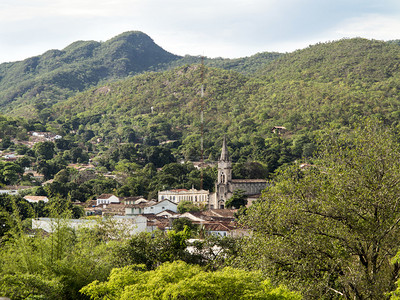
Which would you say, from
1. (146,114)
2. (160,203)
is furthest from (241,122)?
(160,203)

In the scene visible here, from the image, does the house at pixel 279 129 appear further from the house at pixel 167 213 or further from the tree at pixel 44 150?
the house at pixel 167 213

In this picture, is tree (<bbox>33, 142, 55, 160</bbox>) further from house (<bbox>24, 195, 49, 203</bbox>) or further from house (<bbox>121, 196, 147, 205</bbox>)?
house (<bbox>121, 196, 147, 205</bbox>)

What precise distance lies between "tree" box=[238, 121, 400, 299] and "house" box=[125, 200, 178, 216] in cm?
3742

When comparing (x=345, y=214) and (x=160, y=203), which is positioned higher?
(x=345, y=214)

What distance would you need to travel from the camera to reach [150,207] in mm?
56906

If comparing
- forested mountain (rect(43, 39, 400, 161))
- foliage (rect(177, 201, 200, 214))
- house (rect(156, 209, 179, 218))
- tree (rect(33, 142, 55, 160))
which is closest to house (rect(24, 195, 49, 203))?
house (rect(156, 209, 179, 218))

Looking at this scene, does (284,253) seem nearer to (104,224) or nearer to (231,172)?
(104,224)

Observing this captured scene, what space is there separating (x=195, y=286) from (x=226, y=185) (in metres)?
48.1

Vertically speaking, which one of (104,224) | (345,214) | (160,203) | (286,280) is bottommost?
(160,203)

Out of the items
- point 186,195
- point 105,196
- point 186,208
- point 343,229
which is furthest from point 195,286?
point 186,195

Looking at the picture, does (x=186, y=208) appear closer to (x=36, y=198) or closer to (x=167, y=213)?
(x=167, y=213)

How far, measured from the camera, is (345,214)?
15.9m

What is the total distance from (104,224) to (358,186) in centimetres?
1733

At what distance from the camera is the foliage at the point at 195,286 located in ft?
46.5
